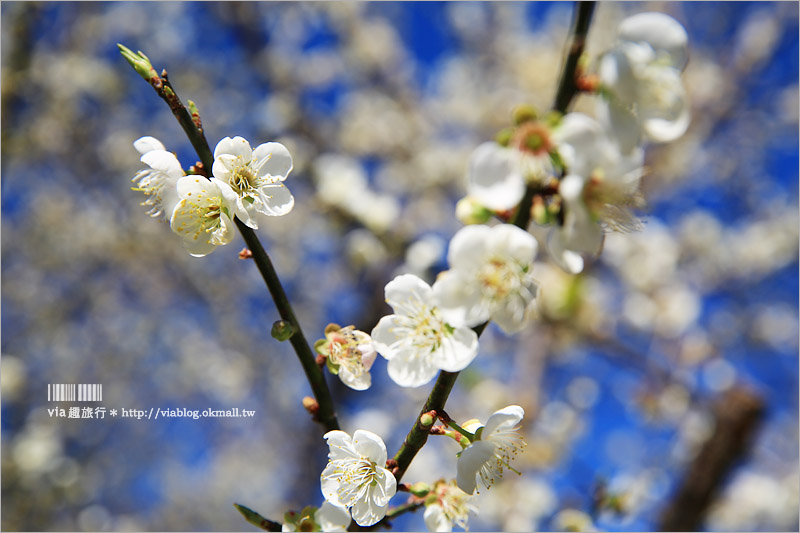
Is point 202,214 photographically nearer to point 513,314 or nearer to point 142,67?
→ point 142,67

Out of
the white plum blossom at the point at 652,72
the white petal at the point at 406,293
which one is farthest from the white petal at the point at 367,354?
the white plum blossom at the point at 652,72

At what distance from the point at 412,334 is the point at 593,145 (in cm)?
41

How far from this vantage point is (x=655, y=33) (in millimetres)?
712

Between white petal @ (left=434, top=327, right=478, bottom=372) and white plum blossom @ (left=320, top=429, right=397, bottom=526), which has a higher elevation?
white petal @ (left=434, top=327, right=478, bottom=372)

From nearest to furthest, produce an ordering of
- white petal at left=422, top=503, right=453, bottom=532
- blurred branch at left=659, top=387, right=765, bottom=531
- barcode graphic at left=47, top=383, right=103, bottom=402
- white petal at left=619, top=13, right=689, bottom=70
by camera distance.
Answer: white petal at left=619, top=13, right=689, bottom=70, white petal at left=422, top=503, right=453, bottom=532, barcode graphic at left=47, top=383, right=103, bottom=402, blurred branch at left=659, top=387, right=765, bottom=531

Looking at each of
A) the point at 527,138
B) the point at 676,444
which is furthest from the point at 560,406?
the point at 527,138

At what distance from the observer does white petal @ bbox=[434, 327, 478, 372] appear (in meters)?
0.70

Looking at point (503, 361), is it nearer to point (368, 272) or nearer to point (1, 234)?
point (368, 272)

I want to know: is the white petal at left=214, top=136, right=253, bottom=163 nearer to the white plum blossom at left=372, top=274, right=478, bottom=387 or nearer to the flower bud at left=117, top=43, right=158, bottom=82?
the flower bud at left=117, top=43, right=158, bottom=82

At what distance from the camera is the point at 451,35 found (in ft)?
25.7

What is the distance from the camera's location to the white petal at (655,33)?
2.32 ft

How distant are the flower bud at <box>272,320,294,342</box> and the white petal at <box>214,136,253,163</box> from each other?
0.30m

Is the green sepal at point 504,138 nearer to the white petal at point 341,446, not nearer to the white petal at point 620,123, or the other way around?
the white petal at point 620,123

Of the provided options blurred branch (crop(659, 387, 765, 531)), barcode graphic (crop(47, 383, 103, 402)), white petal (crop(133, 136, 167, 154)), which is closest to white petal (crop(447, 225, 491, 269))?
white petal (crop(133, 136, 167, 154))
